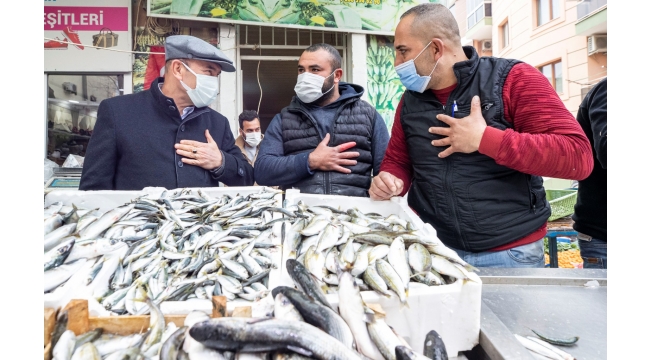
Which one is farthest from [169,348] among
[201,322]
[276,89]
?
[276,89]

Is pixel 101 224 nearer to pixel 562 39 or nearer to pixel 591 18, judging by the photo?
pixel 591 18

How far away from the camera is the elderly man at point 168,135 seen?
9.90ft

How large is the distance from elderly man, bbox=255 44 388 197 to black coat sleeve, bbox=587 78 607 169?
5.00 ft

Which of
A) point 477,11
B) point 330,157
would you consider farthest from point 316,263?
point 477,11

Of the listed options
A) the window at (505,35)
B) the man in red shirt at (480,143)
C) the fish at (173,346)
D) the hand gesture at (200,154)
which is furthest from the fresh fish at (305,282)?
the window at (505,35)

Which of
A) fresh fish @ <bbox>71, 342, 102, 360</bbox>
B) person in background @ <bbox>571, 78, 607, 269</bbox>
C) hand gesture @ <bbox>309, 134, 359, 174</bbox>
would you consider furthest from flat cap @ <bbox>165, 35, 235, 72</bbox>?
person in background @ <bbox>571, 78, 607, 269</bbox>

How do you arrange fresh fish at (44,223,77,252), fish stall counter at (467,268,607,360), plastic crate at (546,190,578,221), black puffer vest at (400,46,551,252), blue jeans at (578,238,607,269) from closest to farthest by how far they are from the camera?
fish stall counter at (467,268,607,360)
fresh fish at (44,223,77,252)
black puffer vest at (400,46,551,252)
blue jeans at (578,238,607,269)
plastic crate at (546,190,578,221)

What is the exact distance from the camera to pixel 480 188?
7.58 ft

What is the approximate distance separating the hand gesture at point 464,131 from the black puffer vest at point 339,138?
3.51 feet

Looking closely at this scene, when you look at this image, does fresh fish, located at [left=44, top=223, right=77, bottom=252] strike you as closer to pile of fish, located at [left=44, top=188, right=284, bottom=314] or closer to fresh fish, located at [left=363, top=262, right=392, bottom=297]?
pile of fish, located at [left=44, top=188, right=284, bottom=314]

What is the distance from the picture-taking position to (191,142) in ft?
10.2

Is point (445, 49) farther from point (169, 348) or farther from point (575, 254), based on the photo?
point (575, 254)

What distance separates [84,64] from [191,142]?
5.06 metres

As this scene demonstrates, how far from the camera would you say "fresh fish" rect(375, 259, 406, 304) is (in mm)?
1292
